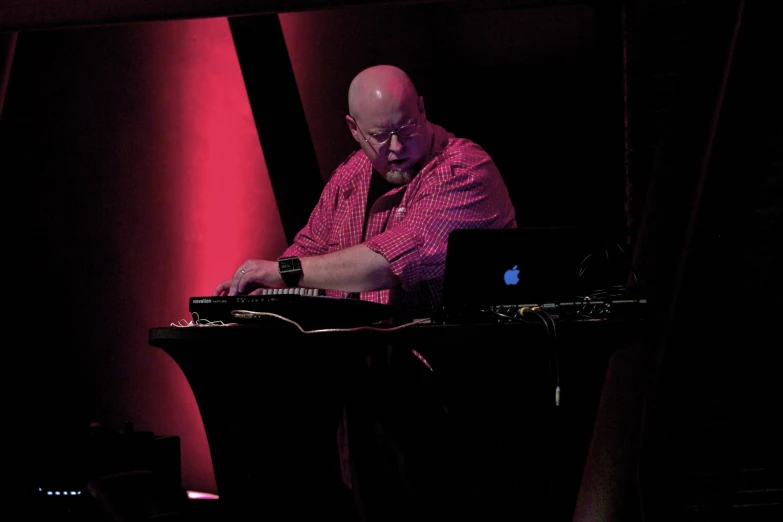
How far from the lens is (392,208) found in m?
2.63

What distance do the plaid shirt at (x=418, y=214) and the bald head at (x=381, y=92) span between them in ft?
0.70

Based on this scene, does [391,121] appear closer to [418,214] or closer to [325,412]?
[418,214]

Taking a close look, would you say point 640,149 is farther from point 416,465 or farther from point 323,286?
point 416,465

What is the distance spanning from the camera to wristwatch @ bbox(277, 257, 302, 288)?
206 centimetres

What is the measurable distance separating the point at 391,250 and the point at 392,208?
0.58 m

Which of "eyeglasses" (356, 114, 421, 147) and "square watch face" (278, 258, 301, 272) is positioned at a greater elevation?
"eyeglasses" (356, 114, 421, 147)

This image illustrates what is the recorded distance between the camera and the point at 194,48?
12.0 feet

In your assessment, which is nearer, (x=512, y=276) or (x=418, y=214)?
(x=512, y=276)

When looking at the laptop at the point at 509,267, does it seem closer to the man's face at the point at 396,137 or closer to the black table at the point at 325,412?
the black table at the point at 325,412

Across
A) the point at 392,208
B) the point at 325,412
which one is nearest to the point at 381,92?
the point at 392,208

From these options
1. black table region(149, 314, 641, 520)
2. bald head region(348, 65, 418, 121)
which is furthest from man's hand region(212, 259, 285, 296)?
bald head region(348, 65, 418, 121)

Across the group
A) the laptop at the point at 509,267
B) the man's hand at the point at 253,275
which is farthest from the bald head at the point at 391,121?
the laptop at the point at 509,267

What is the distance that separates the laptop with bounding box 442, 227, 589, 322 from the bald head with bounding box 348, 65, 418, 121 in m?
1.00

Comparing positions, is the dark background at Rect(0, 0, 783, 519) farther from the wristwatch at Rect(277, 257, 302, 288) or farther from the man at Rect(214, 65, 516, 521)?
the wristwatch at Rect(277, 257, 302, 288)
